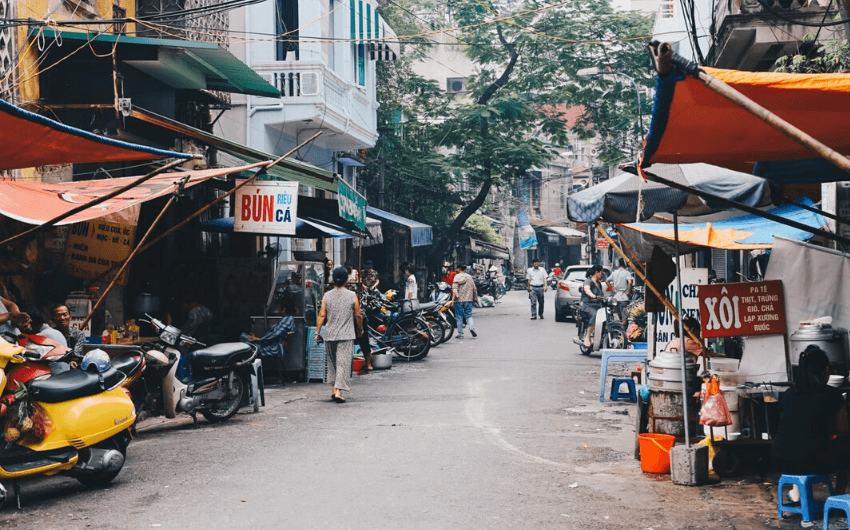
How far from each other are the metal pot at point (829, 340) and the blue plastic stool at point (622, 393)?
4542 mm

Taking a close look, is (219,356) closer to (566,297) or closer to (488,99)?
(566,297)

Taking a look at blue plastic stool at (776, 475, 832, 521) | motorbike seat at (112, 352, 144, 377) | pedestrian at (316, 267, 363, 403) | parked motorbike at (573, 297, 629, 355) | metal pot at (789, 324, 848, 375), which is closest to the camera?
blue plastic stool at (776, 475, 832, 521)

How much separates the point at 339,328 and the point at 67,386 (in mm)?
5379

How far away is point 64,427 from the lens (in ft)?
23.1

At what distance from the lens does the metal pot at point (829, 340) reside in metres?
8.12

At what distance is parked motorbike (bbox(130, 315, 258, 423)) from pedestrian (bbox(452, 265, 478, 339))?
38.5ft

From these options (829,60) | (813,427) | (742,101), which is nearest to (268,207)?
(829,60)

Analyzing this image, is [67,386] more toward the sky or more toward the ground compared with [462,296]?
more toward the ground

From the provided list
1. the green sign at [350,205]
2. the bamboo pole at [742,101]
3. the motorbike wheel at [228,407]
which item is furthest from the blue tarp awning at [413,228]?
the bamboo pole at [742,101]

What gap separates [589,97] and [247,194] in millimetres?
Answer: 21313

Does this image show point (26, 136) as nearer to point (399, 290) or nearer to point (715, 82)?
point (715, 82)

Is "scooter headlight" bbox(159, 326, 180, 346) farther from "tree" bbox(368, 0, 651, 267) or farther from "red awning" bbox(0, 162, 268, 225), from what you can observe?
"tree" bbox(368, 0, 651, 267)

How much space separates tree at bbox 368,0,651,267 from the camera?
31.4 metres

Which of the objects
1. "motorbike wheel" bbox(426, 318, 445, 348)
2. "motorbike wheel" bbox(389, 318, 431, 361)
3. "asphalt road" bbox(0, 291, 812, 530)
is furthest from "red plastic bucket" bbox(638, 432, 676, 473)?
"motorbike wheel" bbox(426, 318, 445, 348)
